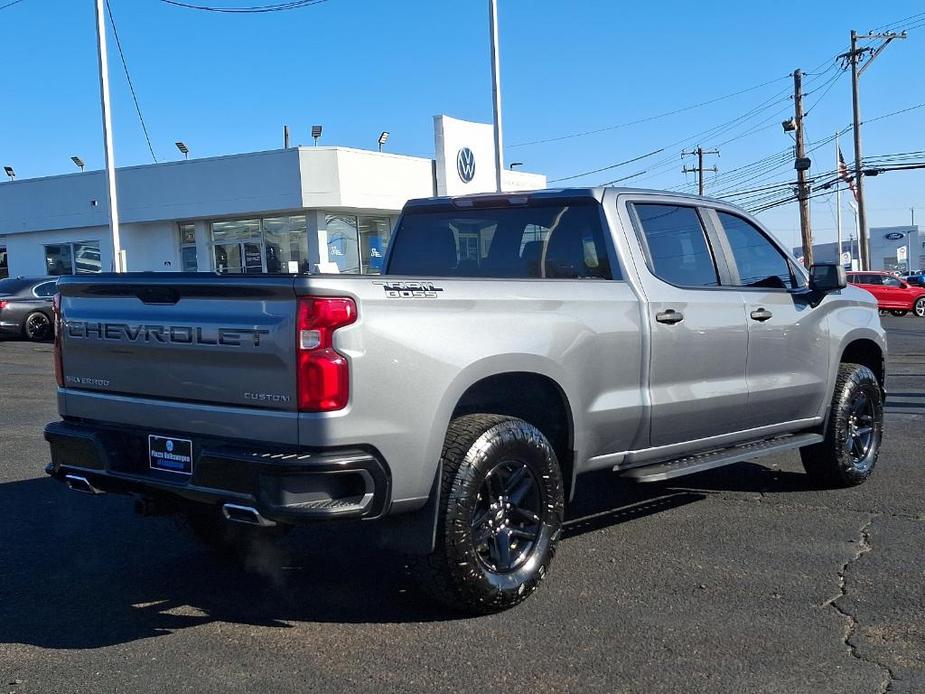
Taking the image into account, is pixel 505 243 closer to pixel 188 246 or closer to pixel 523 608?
pixel 523 608

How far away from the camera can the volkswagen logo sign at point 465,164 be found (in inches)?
993

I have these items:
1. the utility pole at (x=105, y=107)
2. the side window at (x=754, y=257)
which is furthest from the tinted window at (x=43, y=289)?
the side window at (x=754, y=257)

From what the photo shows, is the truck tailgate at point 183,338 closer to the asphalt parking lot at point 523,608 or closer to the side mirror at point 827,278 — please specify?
the asphalt parking lot at point 523,608

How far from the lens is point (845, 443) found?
6801 mm

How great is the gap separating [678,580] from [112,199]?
1876cm

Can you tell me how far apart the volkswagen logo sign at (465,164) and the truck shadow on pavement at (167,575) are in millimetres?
19174

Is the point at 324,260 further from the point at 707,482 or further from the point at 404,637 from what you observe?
the point at 404,637

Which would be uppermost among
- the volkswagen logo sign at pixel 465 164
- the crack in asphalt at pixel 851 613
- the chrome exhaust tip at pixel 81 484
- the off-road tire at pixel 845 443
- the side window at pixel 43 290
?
the volkswagen logo sign at pixel 465 164

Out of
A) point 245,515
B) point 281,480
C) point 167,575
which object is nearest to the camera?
point 281,480

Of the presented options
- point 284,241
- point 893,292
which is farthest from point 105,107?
point 893,292

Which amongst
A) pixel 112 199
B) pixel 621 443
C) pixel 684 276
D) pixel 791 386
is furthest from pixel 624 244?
pixel 112 199

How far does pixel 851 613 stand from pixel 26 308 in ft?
69.0

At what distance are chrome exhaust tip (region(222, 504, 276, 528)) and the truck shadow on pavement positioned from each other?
72 cm

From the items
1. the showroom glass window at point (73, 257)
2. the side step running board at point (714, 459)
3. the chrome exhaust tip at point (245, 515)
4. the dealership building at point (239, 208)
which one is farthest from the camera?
the showroom glass window at point (73, 257)
